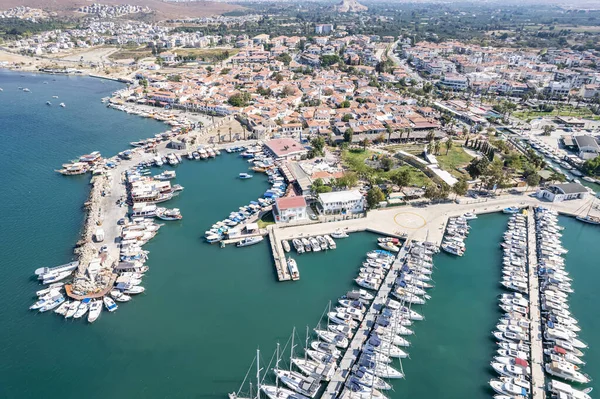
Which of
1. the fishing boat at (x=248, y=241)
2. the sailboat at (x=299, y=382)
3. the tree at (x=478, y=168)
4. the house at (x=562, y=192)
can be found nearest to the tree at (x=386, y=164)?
the tree at (x=478, y=168)

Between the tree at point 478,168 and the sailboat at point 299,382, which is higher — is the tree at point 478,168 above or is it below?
above

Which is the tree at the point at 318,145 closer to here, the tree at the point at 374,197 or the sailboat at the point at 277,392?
the tree at the point at 374,197

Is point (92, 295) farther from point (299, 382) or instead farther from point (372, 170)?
point (372, 170)

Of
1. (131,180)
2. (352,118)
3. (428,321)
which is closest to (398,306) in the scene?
(428,321)

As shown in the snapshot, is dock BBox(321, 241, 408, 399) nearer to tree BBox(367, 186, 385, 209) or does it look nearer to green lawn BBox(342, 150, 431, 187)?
tree BBox(367, 186, 385, 209)

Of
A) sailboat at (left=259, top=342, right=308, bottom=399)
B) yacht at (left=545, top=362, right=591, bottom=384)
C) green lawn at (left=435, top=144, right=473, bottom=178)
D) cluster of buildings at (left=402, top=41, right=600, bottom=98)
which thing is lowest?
sailboat at (left=259, top=342, right=308, bottom=399)

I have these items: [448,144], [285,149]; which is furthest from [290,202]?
[448,144]

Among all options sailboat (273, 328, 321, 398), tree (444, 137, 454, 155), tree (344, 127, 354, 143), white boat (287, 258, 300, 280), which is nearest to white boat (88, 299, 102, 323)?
sailboat (273, 328, 321, 398)
